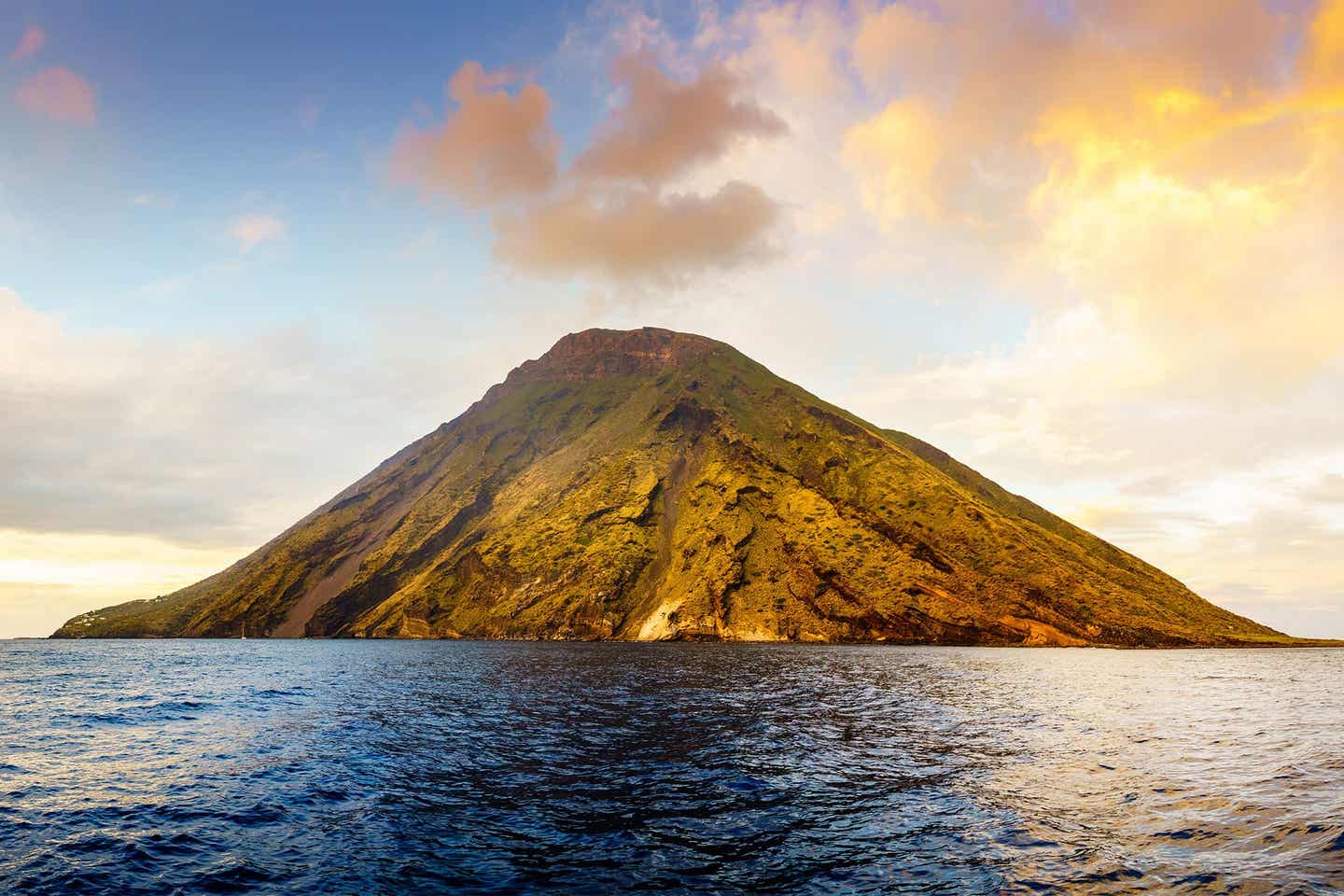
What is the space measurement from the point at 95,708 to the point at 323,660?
7360 centimetres

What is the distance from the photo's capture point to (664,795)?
27.1 metres

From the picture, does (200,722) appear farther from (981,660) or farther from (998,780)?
(981,660)

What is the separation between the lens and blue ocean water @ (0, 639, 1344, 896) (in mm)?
18750

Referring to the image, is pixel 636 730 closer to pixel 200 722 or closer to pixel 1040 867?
pixel 1040 867

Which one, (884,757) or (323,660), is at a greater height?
(884,757)

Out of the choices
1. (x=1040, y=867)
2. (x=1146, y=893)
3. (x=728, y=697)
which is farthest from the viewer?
(x=728, y=697)

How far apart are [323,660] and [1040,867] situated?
5020 inches

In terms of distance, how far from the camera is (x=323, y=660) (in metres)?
120

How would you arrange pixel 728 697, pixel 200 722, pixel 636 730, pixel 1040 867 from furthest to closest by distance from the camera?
pixel 728 697 → pixel 200 722 → pixel 636 730 → pixel 1040 867

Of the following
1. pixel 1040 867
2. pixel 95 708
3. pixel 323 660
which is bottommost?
pixel 323 660

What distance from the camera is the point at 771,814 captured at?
24.7 m

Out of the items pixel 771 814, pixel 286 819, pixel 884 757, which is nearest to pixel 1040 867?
pixel 771 814

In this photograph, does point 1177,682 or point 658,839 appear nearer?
point 658,839

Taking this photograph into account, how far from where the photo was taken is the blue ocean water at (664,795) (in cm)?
1875
